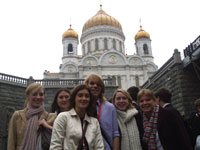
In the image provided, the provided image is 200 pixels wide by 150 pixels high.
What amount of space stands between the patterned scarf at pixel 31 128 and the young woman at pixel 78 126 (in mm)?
685

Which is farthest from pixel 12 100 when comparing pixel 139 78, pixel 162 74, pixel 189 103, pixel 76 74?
pixel 139 78

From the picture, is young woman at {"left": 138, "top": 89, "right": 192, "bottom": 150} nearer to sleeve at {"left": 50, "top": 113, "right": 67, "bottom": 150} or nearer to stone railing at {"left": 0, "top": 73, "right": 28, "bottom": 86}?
sleeve at {"left": 50, "top": 113, "right": 67, "bottom": 150}

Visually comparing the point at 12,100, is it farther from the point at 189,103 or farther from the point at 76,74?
the point at 76,74

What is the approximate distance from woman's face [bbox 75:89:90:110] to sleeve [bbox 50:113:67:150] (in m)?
0.24

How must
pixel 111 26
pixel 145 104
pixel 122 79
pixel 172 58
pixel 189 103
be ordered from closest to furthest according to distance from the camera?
pixel 145 104, pixel 189 103, pixel 172 58, pixel 122 79, pixel 111 26

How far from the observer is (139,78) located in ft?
91.7

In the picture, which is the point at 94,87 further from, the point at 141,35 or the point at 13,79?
the point at 141,35

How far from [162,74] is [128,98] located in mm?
10682

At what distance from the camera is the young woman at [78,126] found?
2.41m

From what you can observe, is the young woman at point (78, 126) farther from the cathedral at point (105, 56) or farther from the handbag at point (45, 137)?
the cathedral at point (105, 56)

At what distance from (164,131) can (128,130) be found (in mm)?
543

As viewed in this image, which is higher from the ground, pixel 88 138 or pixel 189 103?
pixel 189 103

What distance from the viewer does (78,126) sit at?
2.52 metres

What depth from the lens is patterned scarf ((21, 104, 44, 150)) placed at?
2898 millimetres
